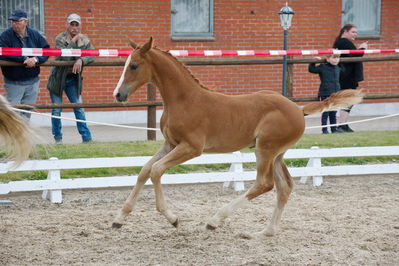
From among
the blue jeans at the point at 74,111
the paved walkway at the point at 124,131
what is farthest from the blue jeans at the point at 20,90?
the paved walkway at the point at 124,131

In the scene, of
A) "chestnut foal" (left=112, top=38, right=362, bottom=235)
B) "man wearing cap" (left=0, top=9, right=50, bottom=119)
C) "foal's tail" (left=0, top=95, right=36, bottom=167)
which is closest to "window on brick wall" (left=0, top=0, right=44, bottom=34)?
"man wearing cap" (left=0, top=9, right=50, bottom=119)

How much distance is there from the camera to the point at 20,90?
390 inches

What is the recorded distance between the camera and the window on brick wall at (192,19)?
48.1 feet

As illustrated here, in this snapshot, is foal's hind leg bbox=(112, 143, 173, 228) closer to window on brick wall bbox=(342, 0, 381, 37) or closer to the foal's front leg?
the foal's front leg

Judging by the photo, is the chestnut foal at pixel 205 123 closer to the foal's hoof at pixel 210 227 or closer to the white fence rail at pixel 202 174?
the foal's hoof at pixel 210 227

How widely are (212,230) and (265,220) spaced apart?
0.82m

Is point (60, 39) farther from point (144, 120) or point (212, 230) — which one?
point (212, 230)

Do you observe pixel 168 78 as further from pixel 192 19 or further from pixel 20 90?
pixel 192 19

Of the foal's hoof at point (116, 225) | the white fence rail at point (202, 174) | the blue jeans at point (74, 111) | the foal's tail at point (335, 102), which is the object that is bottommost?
the foal's hoof at point (116, 225)

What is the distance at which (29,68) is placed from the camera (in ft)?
32.2

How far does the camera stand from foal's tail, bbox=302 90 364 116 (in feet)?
22.4

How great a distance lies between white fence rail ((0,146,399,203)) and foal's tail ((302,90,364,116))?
197 cm

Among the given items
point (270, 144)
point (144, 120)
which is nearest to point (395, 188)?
point (270, 144)

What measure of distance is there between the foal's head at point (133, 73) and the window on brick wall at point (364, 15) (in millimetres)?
10679
